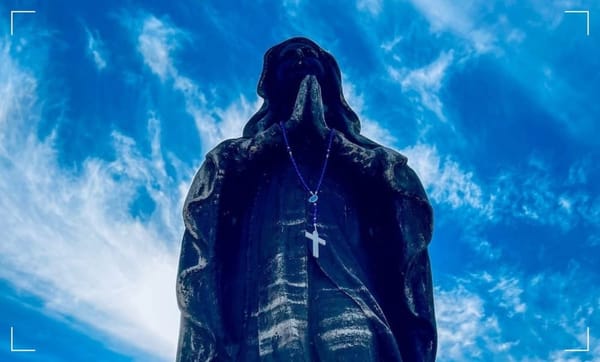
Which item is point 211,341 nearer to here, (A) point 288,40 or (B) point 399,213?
(B) point 399,213

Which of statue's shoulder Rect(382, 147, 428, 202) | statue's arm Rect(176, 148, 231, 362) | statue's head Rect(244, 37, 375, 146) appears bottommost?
statue's arm Rect(176, 148, 231, 362)

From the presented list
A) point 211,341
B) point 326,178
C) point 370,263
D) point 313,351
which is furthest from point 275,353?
point 326,178

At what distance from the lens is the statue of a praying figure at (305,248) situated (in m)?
5.93

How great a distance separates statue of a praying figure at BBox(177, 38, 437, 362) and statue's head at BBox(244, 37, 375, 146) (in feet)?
0.13

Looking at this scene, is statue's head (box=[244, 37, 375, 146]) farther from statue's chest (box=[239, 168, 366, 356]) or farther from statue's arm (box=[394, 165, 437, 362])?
statue's arm (box=[394, 165, 437, 362])

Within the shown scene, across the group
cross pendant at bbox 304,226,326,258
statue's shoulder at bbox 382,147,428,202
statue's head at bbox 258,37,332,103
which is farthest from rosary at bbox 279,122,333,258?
statue's head at bbox 258,37,332,103

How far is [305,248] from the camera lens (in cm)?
632

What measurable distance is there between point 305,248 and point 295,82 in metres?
2.44

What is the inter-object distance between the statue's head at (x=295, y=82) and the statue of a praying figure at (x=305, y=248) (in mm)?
38

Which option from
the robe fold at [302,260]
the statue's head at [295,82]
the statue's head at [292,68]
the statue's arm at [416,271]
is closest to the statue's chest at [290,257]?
the robe fold at [302,260]

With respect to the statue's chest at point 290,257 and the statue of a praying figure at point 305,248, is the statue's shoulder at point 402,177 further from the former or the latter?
the statue's chest at point 290,257

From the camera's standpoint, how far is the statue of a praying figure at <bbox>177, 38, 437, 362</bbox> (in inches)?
234

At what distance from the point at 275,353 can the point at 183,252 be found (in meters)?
1.55

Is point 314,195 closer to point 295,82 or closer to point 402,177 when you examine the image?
point 402,177
